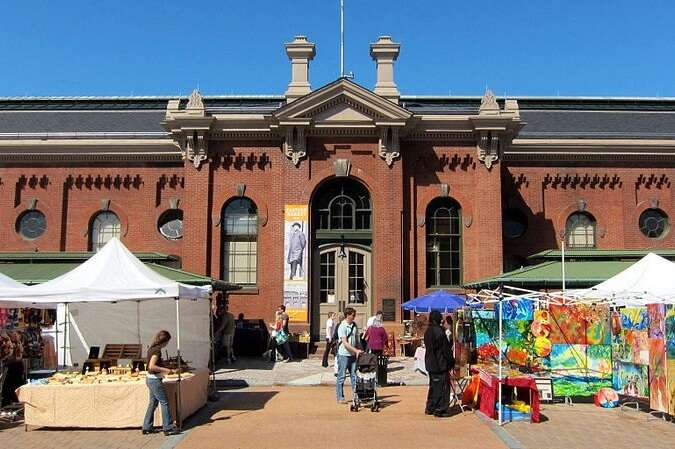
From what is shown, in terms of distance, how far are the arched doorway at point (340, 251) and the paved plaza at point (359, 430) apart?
897 cm

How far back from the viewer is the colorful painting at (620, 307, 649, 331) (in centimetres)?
1300

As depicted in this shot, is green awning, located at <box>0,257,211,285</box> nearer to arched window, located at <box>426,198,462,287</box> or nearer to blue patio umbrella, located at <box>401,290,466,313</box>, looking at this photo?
blue patio umbrella, located at <box>401,290,466,313</box>

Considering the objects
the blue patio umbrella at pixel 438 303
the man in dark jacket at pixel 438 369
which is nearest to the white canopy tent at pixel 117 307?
the man in dark jacket at pixel 438 369

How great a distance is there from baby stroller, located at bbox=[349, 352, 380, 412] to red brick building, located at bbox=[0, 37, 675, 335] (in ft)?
33.1

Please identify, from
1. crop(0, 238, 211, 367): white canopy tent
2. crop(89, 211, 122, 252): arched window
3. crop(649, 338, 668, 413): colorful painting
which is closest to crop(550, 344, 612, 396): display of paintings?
crop(649, 338, 668, 413): colorful painting

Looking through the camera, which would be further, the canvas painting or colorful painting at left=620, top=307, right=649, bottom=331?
the canvas painting

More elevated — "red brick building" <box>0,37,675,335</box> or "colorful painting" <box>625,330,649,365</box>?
"red brick building" <box>0,37,675,335</box>

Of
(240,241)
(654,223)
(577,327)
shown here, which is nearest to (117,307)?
(240,241)

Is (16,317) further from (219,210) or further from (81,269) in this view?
(219,210)

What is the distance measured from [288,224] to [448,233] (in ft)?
18.5

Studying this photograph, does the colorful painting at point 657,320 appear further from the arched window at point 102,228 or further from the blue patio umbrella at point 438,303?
the arched window at point 102,228

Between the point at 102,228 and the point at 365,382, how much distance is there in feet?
55.0

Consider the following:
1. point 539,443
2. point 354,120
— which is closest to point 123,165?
point 354,120

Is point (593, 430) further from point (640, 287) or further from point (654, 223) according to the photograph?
point (654, 223)
